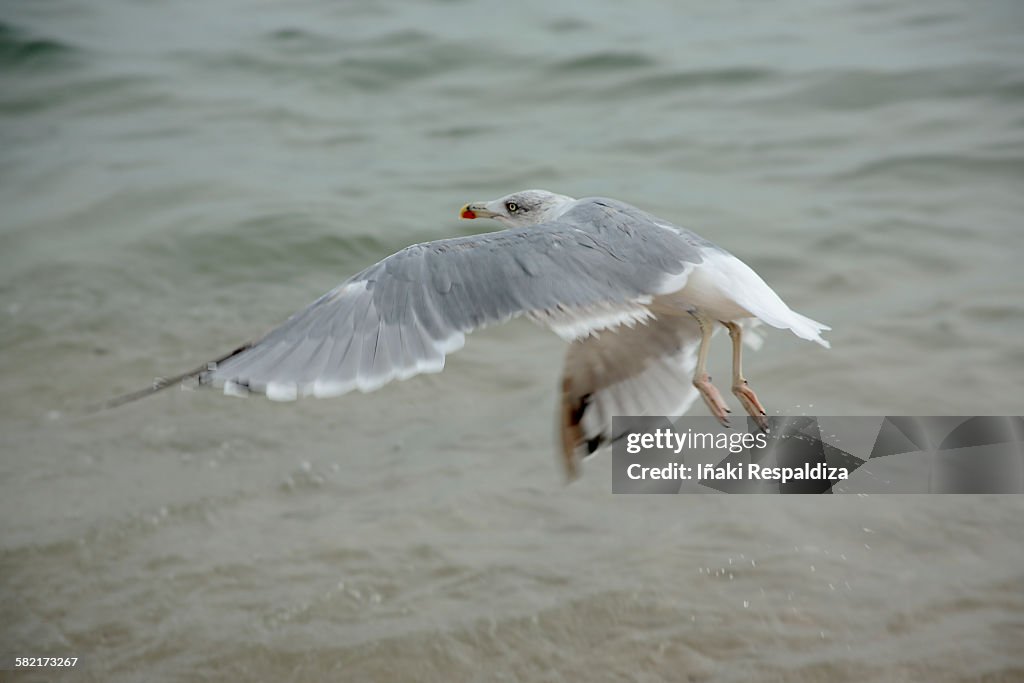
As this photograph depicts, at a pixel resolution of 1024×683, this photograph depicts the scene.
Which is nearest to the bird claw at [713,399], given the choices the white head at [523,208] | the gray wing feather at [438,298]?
the gray wing feather at [438,298]

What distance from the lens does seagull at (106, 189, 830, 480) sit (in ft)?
7.91

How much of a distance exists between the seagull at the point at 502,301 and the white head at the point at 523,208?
0.32 m

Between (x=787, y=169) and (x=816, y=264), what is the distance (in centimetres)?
121

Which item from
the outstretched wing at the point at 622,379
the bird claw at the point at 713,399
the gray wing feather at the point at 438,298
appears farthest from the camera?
the outstretched wing at the point at 622,379

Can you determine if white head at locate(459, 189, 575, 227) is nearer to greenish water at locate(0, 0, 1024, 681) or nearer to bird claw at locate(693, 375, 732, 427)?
bird claw at locate(693, 375, 732, 427)

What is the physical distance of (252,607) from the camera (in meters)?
3.58

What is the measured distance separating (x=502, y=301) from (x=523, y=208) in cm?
98

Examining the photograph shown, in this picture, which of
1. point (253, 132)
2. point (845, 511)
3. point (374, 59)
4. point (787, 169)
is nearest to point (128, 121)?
point (253, 132)

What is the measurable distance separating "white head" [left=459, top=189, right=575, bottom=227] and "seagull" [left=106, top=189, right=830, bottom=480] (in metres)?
0.32

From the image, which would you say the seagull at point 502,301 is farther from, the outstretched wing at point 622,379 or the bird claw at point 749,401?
the outstretched wing at point 622,379

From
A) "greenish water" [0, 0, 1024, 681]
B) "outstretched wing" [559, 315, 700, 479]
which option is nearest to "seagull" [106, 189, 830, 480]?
"outstretched wing" [559, 315, 700, 479]

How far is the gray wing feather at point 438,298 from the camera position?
7.88 ft

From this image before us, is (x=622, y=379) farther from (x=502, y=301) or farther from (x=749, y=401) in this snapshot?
(x=502, y=301)

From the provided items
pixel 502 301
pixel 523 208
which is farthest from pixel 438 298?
pixel 523 208
